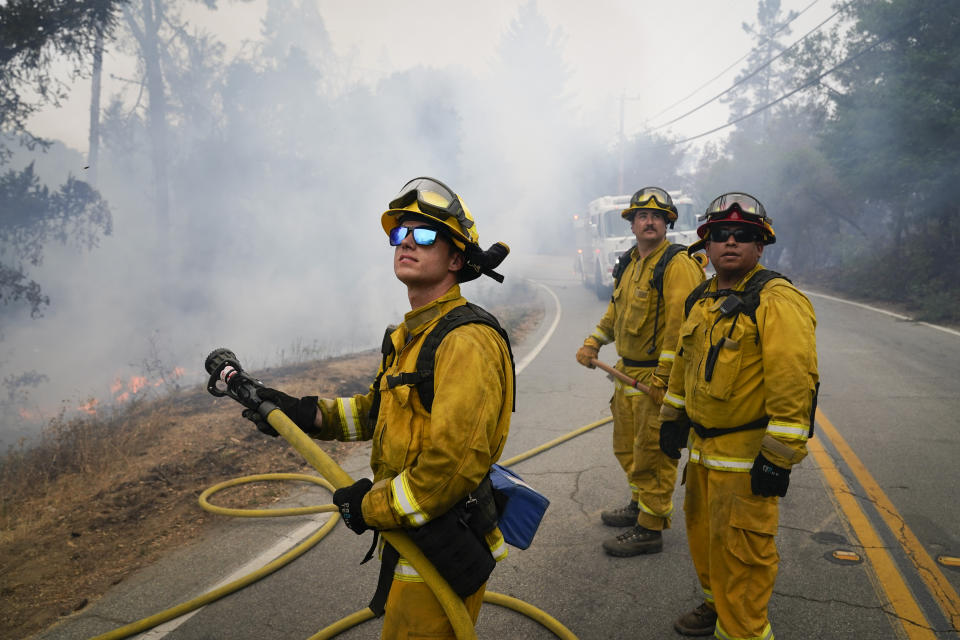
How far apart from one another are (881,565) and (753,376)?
1882mm

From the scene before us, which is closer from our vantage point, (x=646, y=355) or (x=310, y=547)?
(x=310, y=547)

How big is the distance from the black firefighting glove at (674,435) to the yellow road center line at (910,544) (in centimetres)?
152

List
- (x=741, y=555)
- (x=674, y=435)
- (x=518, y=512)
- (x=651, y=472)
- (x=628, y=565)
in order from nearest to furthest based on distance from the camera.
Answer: (x=518, y=512) < (x=741, y=555) < (x=674, y=435) < (x=628, y=565) < (x=651, y=472)

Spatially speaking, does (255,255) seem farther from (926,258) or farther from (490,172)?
(926,258)

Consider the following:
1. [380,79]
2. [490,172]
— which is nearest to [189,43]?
[380,79]

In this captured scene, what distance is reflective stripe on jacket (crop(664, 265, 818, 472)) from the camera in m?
2.46

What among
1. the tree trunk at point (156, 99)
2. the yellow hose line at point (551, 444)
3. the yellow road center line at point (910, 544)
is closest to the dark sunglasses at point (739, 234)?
the yellow road center line at point (910, 544)

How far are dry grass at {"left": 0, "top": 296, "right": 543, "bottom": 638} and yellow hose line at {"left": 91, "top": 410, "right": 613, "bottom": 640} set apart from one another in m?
0.30

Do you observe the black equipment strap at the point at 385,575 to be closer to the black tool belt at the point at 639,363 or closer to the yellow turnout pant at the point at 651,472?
the yellow turnout pant at the point at 651,472

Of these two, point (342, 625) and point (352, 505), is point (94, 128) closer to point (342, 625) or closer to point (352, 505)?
point (342, 625)

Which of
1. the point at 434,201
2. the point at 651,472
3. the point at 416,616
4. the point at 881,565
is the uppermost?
the point at 434,201

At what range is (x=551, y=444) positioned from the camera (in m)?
5.77

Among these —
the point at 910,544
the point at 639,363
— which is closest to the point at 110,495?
the point at 639,363

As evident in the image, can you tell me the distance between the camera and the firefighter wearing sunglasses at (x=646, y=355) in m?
3.80
